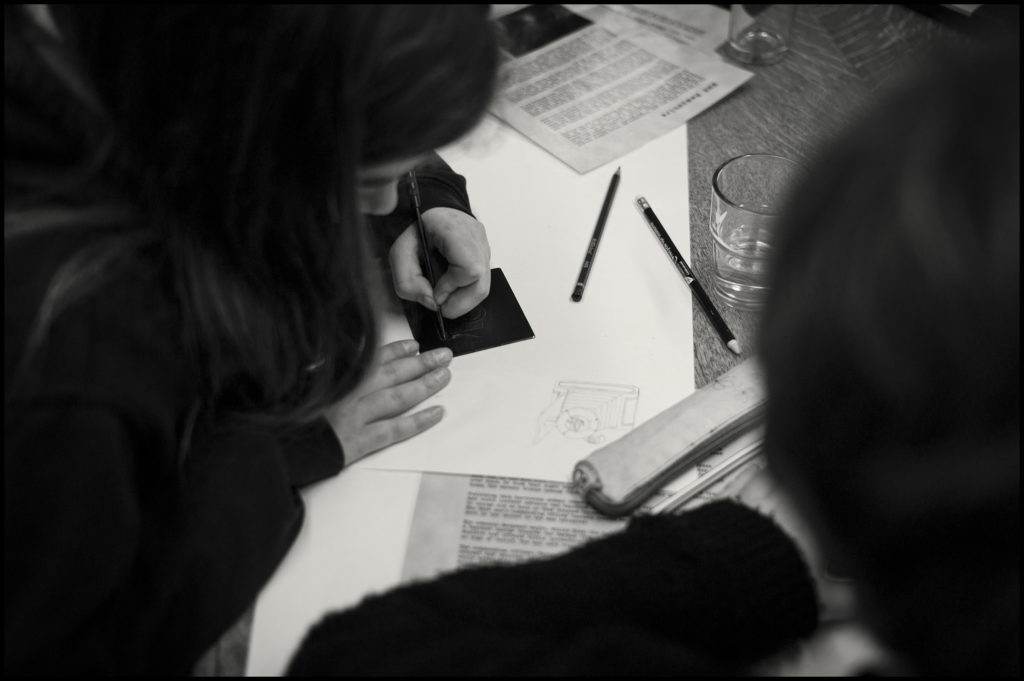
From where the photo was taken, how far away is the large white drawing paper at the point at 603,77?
884mm


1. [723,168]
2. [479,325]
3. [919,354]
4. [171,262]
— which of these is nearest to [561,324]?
[479,325]

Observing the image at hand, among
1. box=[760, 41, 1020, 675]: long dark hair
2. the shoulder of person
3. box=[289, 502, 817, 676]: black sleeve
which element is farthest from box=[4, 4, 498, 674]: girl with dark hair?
box=[760, 41, 1020, 675]: long dark hair

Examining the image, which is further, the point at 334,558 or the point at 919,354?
the point at 334,558

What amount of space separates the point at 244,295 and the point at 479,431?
0.65 ft

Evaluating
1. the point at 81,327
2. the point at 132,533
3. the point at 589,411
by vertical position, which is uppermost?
the point at 81,327

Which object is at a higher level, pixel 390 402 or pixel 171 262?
pixel 171 262

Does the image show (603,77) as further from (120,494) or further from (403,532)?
(120,494)

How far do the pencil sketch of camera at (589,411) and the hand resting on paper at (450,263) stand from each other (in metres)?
0.12

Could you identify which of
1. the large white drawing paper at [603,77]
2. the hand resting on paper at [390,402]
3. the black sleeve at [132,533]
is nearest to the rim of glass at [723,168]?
the large white drawing paper at [603,77]

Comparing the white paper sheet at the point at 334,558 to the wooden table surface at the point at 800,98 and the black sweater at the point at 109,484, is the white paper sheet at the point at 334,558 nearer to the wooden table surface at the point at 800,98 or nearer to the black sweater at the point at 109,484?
the black sweater at the point at 109,484

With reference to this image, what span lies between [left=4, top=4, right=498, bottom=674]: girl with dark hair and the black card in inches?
5.2

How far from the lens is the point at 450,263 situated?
0.72 m

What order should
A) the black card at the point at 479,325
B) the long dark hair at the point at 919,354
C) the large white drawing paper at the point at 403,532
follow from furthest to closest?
the black card at the point at 479,325 < the large white drawing paper at the point at 403,532 < the long dark hair at the point at 919,354

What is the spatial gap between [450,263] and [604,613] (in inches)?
13.5
